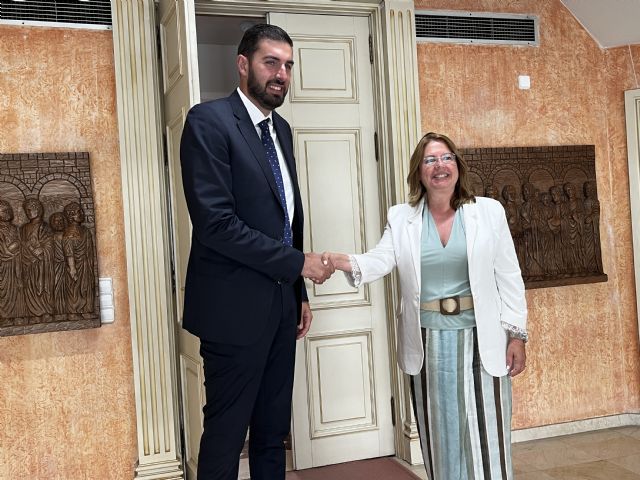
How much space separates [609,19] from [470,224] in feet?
Answer: 7.53

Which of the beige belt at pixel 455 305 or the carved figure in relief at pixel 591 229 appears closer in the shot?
the beige belt at pixel 455 305

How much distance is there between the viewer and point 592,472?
329cm

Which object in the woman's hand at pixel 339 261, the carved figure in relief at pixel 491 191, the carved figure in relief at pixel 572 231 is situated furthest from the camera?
the carved figure in relief at pixel 572 231

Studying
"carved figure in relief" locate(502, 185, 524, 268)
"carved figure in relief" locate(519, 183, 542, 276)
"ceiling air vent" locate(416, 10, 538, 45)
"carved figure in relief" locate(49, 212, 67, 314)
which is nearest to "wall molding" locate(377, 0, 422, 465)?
"ceiling air vent" locate(416, 10, 538, 45)

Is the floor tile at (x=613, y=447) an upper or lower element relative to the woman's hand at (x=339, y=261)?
lower

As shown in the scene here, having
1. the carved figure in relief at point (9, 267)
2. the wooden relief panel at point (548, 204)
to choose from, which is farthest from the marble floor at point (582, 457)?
the carved figure in relief at point (9, 267)

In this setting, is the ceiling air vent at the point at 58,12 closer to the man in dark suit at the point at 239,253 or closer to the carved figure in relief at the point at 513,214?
the man in dark suit at the point at 239,253

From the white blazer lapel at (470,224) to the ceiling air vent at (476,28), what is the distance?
64.6 inches

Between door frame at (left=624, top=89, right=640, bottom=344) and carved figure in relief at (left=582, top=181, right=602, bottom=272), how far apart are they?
24 centimetres

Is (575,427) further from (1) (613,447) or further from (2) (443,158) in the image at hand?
(2) (443,158)

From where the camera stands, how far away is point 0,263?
9.70 ft

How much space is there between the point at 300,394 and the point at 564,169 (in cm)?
206

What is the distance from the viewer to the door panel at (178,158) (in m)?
2.55

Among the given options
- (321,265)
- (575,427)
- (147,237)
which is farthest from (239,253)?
(575,427)
